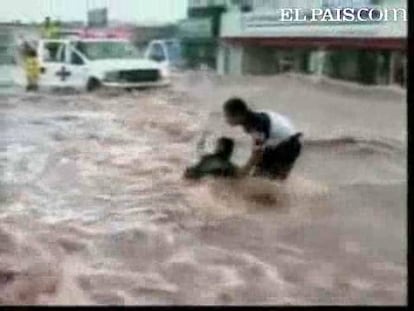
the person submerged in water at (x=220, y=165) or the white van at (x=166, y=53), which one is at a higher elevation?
the white van at (x=166, y=53)

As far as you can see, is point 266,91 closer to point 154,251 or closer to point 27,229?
point 154,251

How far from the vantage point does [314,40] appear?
1024 millimetres

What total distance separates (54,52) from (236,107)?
1.06 feet

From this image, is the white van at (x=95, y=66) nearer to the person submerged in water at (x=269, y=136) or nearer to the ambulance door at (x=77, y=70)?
the ambulance door at (x=77, y=70)

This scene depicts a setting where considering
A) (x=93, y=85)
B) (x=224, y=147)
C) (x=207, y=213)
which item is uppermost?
(x=93, y=85)

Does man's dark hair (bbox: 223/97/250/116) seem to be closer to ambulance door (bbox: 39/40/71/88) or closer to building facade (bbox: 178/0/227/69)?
building facade (bbox: 178/0/227/69)

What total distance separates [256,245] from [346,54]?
35 cm

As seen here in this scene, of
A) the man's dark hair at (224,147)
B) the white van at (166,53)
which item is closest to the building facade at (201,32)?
the white van at (166,53)

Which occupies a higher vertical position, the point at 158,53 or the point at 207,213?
the point at 158,53

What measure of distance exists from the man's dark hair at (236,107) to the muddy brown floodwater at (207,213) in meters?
0.01

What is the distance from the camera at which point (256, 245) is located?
1.01 metres

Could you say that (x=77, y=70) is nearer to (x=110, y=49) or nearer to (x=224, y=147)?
(x=110, y=49)

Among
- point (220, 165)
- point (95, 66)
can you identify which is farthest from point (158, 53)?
point (220, 165)

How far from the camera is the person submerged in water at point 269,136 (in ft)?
3.36
